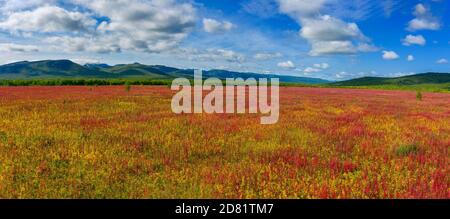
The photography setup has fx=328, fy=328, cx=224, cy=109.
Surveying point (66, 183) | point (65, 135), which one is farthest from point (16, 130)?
Answer: point (66, 183)

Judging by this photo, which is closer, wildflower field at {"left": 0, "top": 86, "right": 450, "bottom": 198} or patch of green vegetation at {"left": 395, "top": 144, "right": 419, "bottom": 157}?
wildflower field at {"left": 0, "top": 86, "right": 450, "bottom": 198}

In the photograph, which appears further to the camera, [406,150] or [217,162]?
[406,150]

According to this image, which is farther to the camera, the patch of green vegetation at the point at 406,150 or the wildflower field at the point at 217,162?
the patch of green vegetation at the point at 406,150

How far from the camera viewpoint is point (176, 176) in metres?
6.66

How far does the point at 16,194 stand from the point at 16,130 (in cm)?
699

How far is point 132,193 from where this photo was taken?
5668 millimetres

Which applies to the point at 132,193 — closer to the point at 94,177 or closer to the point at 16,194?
the point at 94,177

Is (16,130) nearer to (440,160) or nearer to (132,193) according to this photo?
(132,193)

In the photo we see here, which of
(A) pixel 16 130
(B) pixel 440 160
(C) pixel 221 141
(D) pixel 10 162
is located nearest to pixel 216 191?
(C) pixel 221 141

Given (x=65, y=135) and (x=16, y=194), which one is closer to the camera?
(x=16, y=194)
